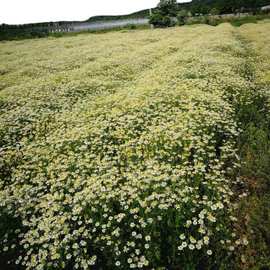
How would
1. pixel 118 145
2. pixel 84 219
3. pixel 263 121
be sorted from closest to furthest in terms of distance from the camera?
pixel 84 219 → pixel 118 145 → pixel 263 121

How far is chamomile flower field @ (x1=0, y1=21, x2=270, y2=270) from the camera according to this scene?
5.38m

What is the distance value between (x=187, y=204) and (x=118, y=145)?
3571 mm

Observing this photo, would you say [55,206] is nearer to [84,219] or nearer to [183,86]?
[84,219]

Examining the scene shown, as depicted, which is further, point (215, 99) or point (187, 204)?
point (215, 99)

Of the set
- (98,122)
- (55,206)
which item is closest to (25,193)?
(55,206)

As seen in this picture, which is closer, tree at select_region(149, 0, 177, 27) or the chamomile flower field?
the chamomile flower field

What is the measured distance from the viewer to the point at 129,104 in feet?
38.8

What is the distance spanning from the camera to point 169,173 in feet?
23.5

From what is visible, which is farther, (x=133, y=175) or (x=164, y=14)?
(x=164, y=14)

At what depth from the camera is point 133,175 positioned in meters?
7.02

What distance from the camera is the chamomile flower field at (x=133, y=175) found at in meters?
5.38

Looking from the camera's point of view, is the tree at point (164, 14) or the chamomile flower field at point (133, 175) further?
the tree at point (164, 14)

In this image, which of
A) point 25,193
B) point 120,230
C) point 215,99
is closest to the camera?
point 120,230

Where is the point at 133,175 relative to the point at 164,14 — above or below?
above
